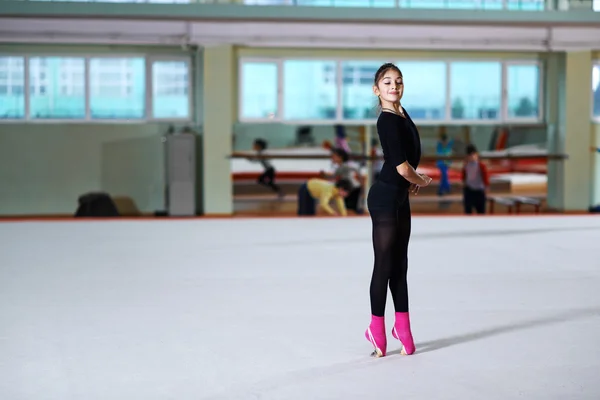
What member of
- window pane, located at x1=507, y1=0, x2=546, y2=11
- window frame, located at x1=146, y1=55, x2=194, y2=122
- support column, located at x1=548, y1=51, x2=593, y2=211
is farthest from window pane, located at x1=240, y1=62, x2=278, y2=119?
support column, located at x1=548, y1=51, x2=593, y2=211

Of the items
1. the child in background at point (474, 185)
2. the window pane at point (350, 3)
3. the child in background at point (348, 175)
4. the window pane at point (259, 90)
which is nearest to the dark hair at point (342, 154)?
the child in background at point (348, 175)

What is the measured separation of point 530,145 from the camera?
17.9 meters

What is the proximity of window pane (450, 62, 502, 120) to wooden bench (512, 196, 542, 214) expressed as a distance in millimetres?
1559

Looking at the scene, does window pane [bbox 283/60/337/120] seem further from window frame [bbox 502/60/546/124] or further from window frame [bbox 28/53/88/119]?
window frame [bbox 28/53/88/119]

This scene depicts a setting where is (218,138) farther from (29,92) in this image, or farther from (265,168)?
(29,92)

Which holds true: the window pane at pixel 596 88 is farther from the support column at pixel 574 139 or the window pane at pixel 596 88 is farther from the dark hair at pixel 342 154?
the dark hair at pixel 342 154

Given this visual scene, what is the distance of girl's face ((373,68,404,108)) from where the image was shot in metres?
4.98

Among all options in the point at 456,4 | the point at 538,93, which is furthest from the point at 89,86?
the point at 538,93

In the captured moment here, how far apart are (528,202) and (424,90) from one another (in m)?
2.69

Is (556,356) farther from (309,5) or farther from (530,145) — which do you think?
(530,145)

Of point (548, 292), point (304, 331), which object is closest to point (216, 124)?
point (548, 292)

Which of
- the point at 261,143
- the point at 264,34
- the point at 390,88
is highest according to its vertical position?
the point at 264,34

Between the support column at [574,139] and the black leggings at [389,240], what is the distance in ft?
A: 43.1

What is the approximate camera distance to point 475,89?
17906mm
